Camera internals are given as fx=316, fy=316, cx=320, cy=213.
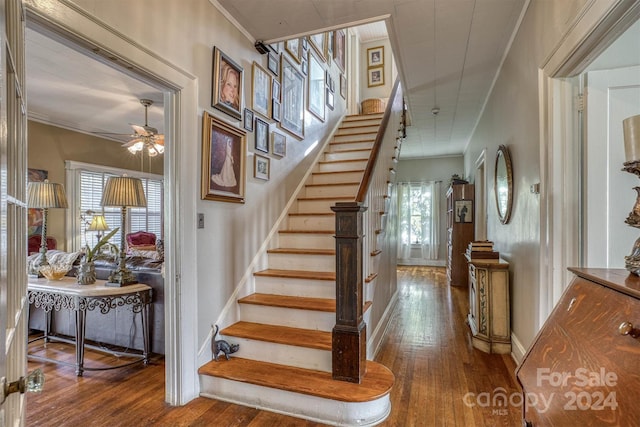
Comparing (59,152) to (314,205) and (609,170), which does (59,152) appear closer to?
(314,205)

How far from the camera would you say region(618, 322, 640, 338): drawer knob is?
2.45 ft

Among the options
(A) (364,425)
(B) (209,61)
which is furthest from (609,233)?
(B) (209,61)

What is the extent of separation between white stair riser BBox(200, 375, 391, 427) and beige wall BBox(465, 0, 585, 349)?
1195 millimetres

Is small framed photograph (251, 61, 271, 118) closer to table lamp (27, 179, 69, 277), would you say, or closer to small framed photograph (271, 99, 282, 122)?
small framed photograph (271, 99, 282, 122)

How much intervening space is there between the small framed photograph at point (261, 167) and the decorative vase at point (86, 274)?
151 cm

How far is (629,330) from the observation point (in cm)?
76

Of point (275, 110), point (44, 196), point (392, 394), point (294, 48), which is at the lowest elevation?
point (392, 394)

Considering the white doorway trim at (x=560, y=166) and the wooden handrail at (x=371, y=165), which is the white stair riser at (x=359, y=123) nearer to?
the wooden handrail at (x=371, y=165)

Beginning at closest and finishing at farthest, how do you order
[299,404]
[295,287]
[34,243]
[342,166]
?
[299,404]
[295,287]
[342,166]
[34,243]

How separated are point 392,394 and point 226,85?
2.46 m

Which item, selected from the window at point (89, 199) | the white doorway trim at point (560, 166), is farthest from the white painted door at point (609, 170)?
the window at point (89, 199)

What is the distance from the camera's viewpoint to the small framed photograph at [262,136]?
2.77 m

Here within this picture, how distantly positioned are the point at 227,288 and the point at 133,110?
3.23 meters

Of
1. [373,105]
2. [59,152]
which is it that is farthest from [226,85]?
[373,105]
